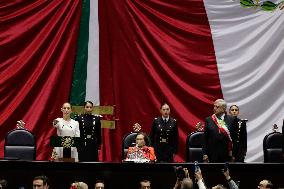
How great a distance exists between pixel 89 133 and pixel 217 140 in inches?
83.1

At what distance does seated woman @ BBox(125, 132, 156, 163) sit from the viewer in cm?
1028

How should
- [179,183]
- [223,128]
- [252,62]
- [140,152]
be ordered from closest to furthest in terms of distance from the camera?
[179,183] < [140,152] < [223,128] < [252,62]

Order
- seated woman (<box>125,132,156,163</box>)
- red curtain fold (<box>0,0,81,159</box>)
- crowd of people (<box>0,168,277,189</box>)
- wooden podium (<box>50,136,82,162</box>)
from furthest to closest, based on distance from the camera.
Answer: red curtain fold (<box>0,0,81,159</box>), seated woman (<box>125,132,156,163</box>), wooden podium (<box>50,136,82,162</box>), crowd of people (<box>0,168,277,189</box>)

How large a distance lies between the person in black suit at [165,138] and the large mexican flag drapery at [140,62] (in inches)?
64.4

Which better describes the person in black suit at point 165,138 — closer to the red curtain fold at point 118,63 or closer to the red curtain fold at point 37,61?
the red curtain fold at point 118,63

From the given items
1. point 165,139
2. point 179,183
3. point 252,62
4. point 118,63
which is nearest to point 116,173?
point 179,183

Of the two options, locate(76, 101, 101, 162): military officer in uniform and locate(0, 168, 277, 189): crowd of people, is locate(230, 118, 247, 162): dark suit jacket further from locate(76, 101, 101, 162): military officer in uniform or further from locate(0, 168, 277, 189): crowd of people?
locate(76, 101, 101, 162): military officer in uniform

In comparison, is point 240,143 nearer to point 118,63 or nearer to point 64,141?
point 118,63

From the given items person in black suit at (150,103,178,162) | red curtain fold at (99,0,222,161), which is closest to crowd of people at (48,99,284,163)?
person in black suit at (150,103,178,162)

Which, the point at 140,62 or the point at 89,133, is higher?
the point at 140,62

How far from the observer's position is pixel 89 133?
1132cm

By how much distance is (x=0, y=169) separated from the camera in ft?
31.0

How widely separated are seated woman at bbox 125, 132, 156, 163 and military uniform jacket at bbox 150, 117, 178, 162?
78 cm

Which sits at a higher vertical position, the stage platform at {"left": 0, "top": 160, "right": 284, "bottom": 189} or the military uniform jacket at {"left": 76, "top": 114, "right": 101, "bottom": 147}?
the military uniform jacket at {"left": 76, "top": 114, "right": 101, "bottom": 147}
